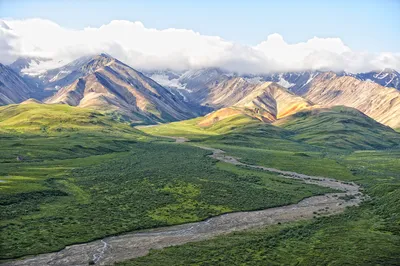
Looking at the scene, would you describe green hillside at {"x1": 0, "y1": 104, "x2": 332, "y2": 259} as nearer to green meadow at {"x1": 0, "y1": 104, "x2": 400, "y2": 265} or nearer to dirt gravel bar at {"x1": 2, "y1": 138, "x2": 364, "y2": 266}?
green meadow at {"x1": 0, "y1": 104, "x2": 400, "y2": 265}

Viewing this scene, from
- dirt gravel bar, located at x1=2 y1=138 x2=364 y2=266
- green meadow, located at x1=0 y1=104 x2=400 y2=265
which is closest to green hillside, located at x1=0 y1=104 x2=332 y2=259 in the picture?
green meadow, located at x1=0 y1=104 x2=400 y2=265

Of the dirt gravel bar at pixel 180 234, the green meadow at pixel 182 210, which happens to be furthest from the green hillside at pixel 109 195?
the dirt gravel bar at pixel 180 234

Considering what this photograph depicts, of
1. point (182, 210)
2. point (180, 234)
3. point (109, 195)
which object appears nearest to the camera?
point (180, 234)

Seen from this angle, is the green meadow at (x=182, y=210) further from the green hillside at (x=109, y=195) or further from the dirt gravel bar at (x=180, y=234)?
the dirt gravel bar at (x=180, y=234)

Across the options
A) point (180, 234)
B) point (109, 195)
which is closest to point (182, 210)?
point (180, 234)

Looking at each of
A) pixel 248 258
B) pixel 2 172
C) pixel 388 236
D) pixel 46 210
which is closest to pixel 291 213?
pixel 388 236

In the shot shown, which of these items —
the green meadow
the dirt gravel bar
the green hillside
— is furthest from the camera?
the green hillside

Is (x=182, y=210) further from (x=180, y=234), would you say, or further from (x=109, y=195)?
(x=109, y=195)

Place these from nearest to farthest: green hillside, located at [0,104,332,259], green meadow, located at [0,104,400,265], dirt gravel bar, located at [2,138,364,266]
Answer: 1. dirt gravel bar, located at [2,138,364,266]
2. green meadow, located at [0,104,400,265]
3. green hillside, located at [0,104,332,259]
